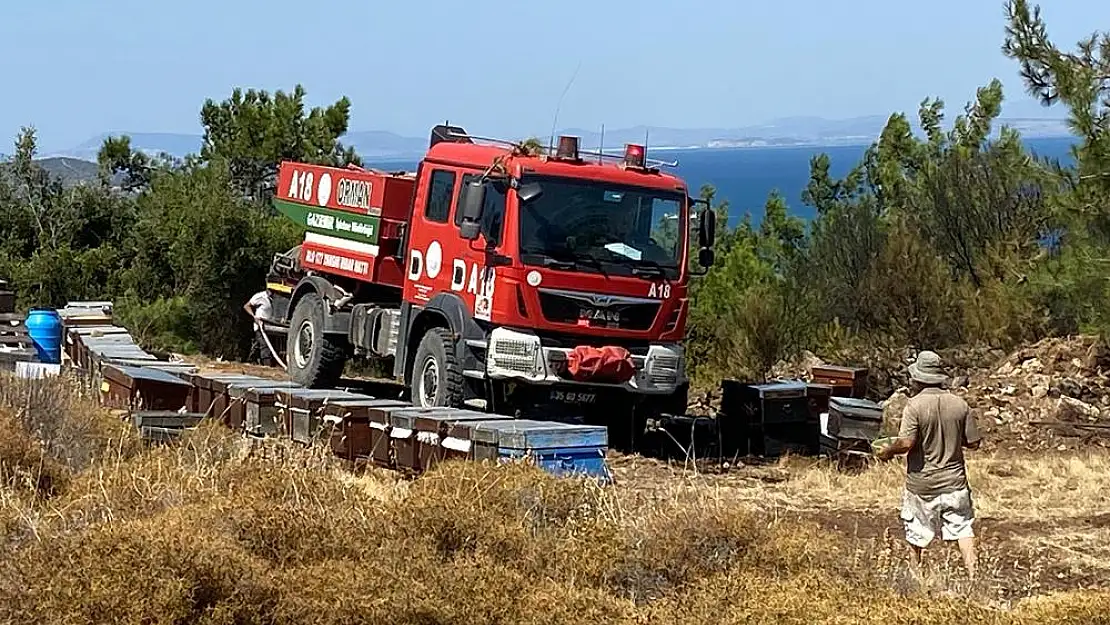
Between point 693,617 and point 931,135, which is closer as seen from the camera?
point 693,617

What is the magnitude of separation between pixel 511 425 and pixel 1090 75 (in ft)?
31.5

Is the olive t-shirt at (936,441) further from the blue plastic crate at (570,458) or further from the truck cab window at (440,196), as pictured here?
the truck cab window at (440,196)

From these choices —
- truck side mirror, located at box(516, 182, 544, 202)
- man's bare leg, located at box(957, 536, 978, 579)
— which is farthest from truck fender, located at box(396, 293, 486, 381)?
man's bare leg, located at box(957, 536, 978, 579)

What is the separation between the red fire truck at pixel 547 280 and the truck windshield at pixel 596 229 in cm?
1

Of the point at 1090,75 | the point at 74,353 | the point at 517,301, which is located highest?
the point at 1090,75

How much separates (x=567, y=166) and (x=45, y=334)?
8.10 m

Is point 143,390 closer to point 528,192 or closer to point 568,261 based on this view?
point 528,192

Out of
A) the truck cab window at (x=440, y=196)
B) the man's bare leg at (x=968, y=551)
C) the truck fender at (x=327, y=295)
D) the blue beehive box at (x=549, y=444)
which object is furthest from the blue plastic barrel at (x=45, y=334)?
the man's bare leg at (x=968, y=551)

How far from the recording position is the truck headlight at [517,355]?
45.5 ft

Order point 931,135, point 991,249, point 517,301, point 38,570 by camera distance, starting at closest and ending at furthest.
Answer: point 38,570 → point 517,301 → point 991,249 → point 931,135

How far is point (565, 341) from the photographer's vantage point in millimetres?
14125

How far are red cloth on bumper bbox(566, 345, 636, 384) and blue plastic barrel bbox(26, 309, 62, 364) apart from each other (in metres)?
7.75

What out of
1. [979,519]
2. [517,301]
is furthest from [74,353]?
[979,519]

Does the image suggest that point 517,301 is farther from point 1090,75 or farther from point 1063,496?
point 1090,75
